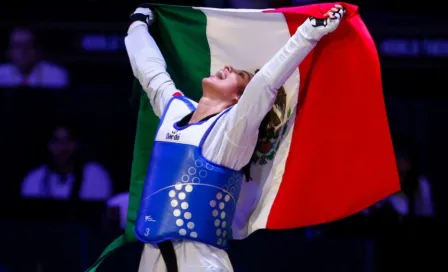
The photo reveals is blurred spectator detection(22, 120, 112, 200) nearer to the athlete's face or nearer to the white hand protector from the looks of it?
the athlete's face

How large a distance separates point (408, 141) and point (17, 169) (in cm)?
215

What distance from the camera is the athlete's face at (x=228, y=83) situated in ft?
11.8

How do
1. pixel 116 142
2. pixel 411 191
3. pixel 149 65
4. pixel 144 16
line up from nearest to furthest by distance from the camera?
pixel 149 65
pixel 144 16
pixel 411 191
pixel 116 142

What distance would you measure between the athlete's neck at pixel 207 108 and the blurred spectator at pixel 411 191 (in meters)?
1.46

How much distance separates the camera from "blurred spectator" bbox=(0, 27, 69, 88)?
548cm

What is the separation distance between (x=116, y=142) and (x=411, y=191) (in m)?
1.62

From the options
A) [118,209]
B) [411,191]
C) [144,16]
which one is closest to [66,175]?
[118,209]

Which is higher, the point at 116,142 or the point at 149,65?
the point at 149,65

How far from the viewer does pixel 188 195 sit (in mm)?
3418

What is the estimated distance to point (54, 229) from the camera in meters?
4.44

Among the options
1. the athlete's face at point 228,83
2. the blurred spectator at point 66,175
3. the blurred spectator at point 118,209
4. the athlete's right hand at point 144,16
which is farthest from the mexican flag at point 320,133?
the blurred spectator at point 66,175

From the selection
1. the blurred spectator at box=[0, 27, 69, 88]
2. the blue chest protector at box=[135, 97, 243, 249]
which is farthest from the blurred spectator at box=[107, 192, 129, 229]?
the blue chest protector at box=[135, 97, 243, 249]

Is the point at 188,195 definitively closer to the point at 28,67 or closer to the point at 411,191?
the point at 411,191

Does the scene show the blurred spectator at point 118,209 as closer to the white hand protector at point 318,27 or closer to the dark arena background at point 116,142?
the dark arena background at point 116,142
